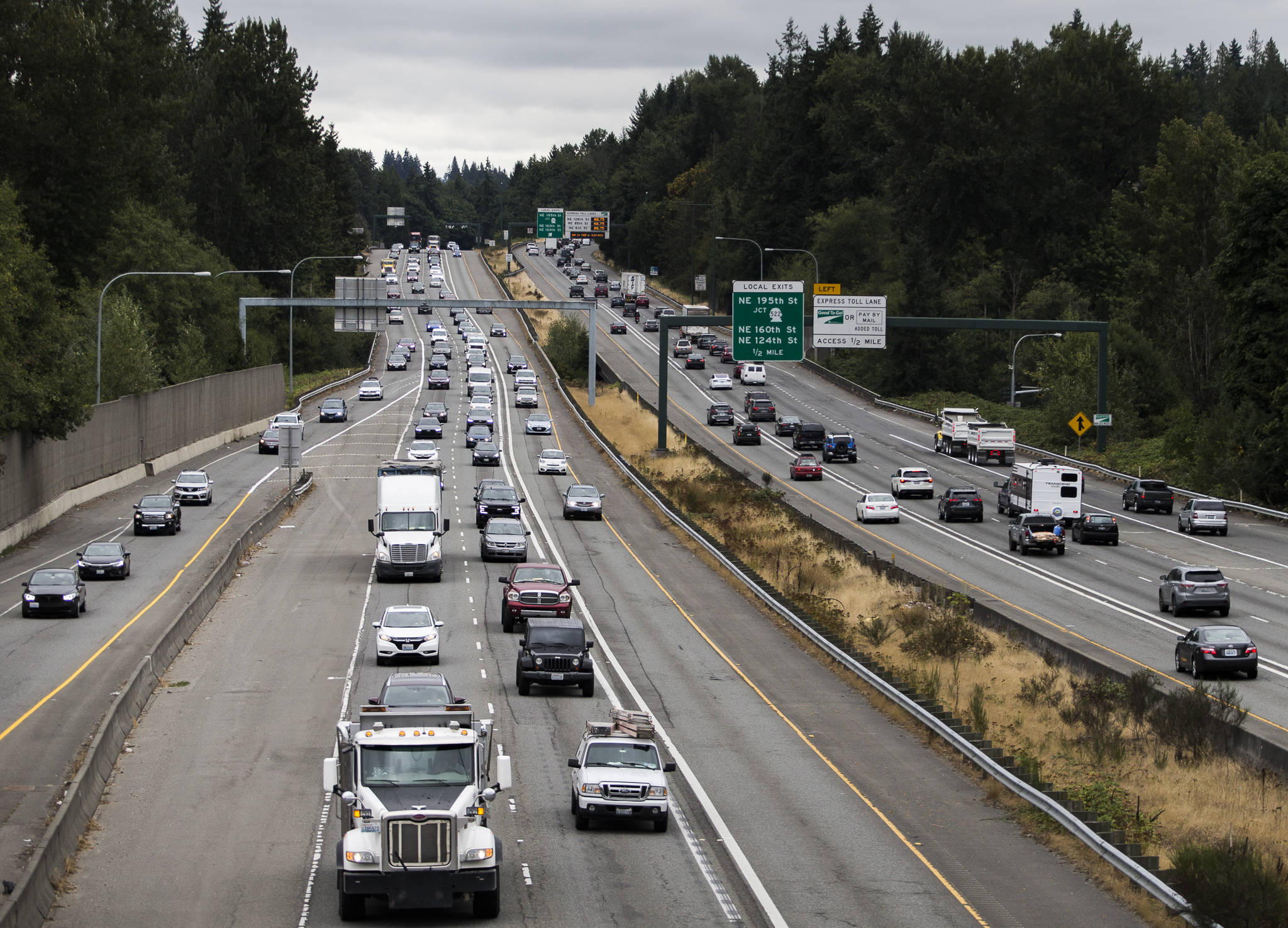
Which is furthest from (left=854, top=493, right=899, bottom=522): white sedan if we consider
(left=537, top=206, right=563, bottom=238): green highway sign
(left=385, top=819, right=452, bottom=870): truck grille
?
(left=537, top=206, right=563, bottom=238): green highway sign

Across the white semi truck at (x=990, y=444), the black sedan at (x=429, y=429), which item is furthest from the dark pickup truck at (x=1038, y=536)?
the black sedan at (x=429, y=429)

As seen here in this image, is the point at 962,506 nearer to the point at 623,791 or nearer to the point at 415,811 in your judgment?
the point at 623,791

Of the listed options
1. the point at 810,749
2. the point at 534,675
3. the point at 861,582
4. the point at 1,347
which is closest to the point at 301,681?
the point at 534,675

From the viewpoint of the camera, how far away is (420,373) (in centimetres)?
12469

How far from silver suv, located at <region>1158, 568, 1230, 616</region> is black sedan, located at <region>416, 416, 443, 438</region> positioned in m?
52.0

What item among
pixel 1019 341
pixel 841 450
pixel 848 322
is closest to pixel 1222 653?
pixel 848 322

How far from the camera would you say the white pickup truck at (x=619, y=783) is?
846 inches

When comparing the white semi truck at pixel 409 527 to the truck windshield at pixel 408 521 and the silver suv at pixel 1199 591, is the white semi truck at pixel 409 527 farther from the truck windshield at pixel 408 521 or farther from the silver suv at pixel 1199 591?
the silver suv at pixel 1199 591

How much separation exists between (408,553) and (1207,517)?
3211 cm

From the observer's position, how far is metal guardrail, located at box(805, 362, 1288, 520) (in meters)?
62.5

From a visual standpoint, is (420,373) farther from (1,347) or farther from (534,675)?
(534,675)

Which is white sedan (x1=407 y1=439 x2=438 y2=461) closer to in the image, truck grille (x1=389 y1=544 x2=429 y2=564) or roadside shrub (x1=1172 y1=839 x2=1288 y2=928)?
truck grille (x1=389 y1=544 x2=429 y2=564)

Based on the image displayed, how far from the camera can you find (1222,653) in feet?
114

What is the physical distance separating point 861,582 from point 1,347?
30475 mm
